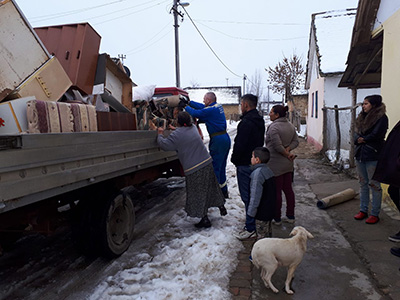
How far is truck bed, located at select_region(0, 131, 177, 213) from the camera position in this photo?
80.1 inches

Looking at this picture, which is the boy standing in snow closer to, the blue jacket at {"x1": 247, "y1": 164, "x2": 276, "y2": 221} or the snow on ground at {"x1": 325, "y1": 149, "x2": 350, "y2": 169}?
the blue jacket at {"x1": 247, "y1": 164, "x2": 276, "y2": 221}

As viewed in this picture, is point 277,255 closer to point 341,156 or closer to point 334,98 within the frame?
point 341,156

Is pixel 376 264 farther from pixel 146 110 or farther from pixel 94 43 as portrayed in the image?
pixel 94 43

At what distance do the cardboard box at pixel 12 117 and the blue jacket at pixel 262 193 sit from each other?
2.39 metres

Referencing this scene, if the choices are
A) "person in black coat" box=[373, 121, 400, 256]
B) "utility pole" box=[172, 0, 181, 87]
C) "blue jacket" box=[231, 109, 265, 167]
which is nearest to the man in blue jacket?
"blue jacket" box=[231, 109, 265, 167]

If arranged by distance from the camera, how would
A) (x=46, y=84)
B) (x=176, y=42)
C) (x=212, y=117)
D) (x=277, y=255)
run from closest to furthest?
(x=277, y=255)
(x=46, y=84)
(x=212, y=117)
(x=176, y=42)

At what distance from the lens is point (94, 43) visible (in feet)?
13.7

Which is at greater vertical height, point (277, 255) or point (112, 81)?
point (112, 81)

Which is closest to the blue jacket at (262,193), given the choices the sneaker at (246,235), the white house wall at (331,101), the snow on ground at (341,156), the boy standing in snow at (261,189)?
the boy standing in snow at (261,189)

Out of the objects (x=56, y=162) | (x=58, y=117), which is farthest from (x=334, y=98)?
(x=56, y=162)

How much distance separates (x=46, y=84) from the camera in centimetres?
317

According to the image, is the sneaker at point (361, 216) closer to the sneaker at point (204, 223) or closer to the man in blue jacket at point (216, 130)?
the man in blue jacket at point (216, 130)

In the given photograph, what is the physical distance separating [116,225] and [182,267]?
1.00 metres

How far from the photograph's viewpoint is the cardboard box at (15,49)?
269 cm
